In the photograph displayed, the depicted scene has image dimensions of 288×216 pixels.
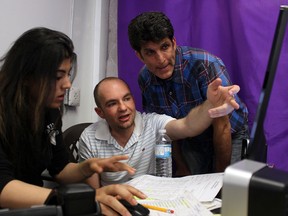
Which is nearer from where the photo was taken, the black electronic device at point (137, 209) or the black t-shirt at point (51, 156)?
the black electronic device at point (137, 209)

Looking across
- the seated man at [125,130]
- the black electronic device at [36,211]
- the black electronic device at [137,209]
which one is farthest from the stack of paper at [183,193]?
the black electronic device at [36,211]

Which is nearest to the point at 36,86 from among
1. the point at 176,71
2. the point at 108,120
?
the point at 108,120

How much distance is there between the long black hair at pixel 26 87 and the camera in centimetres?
108

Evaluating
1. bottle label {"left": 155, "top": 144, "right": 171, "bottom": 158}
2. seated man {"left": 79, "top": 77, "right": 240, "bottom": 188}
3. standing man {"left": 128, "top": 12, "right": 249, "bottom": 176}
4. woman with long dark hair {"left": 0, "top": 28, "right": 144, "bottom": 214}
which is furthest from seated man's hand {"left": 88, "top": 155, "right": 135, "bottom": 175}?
standing man {"left": 128, "top": 12, "right": 249, "bottom": 176}

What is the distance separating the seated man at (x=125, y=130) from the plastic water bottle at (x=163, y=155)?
0.03 metres

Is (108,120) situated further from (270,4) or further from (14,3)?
(270,4)

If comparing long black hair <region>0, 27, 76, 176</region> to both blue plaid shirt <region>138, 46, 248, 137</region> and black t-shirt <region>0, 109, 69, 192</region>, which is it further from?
Answer: blue plaid shirt <region>138, 46, 248, 137</region>

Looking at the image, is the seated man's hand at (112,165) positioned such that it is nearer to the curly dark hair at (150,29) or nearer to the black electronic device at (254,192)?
the black electronic device at (254,192)

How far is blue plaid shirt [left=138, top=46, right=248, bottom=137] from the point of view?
161 centimetres

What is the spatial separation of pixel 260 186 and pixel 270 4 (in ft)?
5.14

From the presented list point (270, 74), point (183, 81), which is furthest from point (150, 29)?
point (270, 74)

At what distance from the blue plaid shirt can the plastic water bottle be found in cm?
21

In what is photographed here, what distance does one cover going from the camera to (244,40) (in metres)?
1.80

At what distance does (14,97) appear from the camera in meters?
1.09
